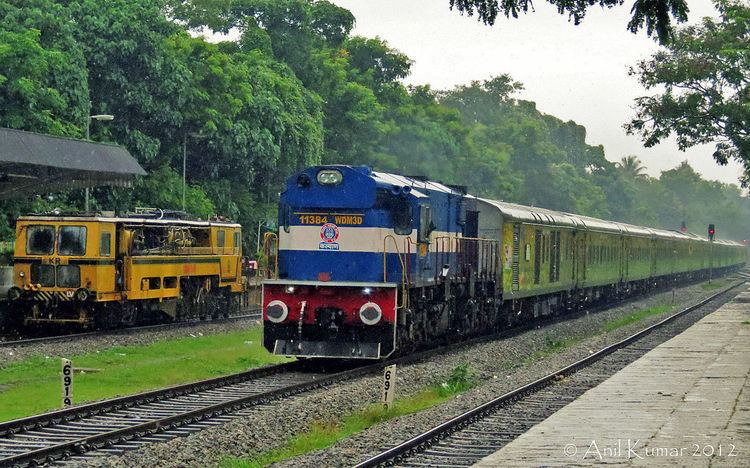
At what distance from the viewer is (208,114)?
4934cm

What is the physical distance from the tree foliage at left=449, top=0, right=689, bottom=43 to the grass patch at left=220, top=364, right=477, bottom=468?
5.61 meters

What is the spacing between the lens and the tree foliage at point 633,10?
12.9 meters

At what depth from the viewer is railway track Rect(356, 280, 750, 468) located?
12641mm

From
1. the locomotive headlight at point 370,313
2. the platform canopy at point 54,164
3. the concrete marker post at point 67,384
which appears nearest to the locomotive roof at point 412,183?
the locomotive headlight at point 370,313

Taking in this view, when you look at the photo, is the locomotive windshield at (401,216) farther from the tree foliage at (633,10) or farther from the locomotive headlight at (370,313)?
the tree foliage at (633,10)

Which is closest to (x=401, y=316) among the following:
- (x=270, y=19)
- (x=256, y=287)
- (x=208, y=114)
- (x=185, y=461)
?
(x=185, y=461)

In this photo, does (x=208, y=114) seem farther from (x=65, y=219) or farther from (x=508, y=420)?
(x=508, y=420)

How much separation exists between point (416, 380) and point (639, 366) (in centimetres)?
449

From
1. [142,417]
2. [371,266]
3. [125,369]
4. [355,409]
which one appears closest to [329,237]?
[371,266]

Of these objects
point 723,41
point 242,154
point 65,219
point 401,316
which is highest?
→ point 723,41

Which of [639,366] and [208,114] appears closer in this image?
[639,366]

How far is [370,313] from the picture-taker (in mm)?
20469

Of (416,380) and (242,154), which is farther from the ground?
(242,154)

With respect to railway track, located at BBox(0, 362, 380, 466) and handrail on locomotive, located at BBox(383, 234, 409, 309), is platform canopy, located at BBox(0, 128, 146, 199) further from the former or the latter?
railway track, located at BBox(0, 362, 380, 466)
